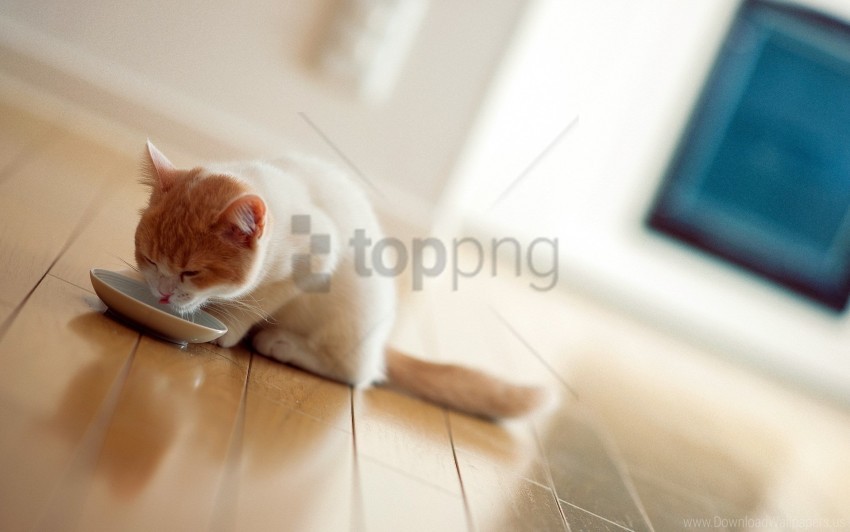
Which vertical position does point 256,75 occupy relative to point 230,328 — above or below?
above

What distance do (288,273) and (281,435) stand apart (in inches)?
13.0

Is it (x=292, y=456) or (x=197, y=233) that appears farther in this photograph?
(x=197, y=233)

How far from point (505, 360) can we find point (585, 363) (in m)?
0.50

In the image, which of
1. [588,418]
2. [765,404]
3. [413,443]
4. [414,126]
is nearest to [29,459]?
[413,443]

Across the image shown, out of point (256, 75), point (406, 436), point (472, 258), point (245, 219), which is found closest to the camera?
point (245, 219)

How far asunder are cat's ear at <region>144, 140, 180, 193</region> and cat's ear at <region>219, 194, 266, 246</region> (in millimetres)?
136

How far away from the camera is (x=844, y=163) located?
3.77 meters

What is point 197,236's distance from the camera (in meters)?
1.23

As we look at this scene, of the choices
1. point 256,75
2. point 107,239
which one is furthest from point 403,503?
point 256,75

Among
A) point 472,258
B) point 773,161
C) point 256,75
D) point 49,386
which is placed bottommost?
point 472,258

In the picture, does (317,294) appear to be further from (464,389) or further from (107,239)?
(107,239)

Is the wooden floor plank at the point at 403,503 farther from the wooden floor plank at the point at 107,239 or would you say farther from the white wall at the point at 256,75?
the white wall at the point at 256,75

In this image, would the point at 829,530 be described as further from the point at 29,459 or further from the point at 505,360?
the point at 29,459

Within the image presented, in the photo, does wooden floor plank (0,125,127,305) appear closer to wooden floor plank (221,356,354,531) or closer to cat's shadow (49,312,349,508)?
cat's shadow (49,312,349,508)
